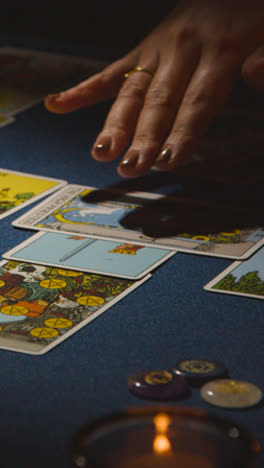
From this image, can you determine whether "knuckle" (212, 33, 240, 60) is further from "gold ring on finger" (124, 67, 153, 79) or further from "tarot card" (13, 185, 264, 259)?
"tarot card" (13, 185, 264, 259)

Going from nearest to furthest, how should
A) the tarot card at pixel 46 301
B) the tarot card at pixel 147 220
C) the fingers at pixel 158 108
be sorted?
1. the tarot card at pixel 46 301
2. the tarot card at pixel 147 220
3. the fingers at pixel 158 108

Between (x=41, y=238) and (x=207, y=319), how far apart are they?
0.36m

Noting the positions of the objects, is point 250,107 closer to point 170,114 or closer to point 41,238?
point 170,114

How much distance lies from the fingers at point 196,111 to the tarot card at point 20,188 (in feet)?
0.81

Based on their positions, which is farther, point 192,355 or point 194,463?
point 192,355

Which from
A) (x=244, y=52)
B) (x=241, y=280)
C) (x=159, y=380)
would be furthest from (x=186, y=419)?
(x=244, y=52)

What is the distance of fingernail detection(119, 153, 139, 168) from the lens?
127 cm

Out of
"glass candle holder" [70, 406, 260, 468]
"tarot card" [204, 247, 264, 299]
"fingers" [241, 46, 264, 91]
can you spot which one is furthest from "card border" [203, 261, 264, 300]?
"glass candle holder" [70, 406, 260, 468]

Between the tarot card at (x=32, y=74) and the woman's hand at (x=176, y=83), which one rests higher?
the tarot card at (x=32, y=74)

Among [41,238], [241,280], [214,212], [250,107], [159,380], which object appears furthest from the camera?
[250,107]

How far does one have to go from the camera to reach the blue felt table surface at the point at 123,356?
75 cm

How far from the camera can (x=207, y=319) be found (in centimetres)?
97

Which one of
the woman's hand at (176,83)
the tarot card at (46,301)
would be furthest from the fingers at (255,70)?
the tarot card at (46,301)

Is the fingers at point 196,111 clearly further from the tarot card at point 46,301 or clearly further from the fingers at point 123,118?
the tarot card at point 46,301
